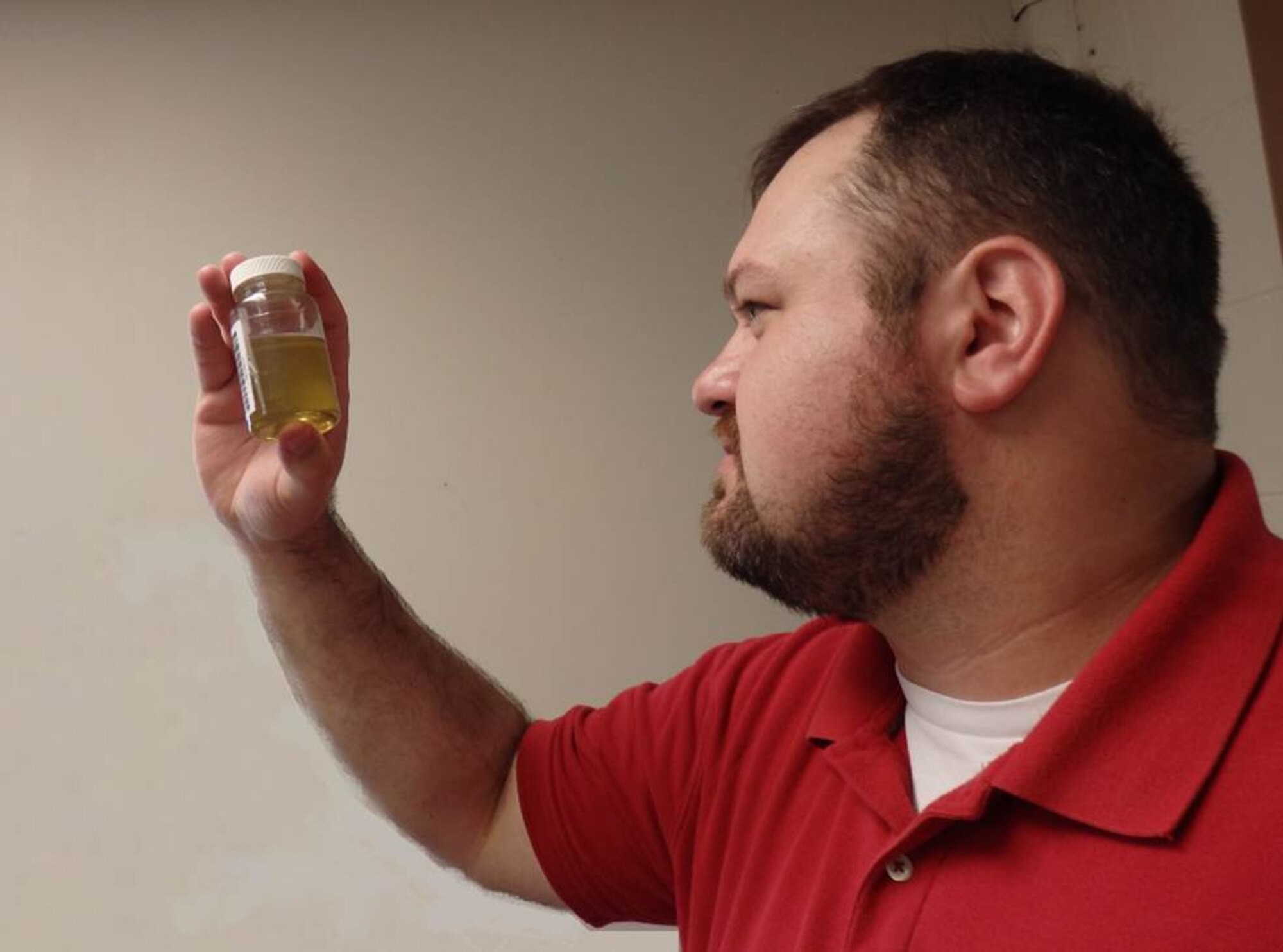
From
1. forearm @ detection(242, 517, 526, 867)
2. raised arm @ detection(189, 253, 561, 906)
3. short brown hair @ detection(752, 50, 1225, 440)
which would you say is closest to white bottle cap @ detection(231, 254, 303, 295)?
raised arm @ detection(189, 253, 561, 906)

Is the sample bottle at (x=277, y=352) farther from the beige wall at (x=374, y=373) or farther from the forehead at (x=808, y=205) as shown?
the beige wall at (x=374, y=373)

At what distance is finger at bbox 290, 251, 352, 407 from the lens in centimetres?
97

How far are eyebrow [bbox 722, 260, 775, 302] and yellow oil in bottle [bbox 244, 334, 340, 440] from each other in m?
0.38

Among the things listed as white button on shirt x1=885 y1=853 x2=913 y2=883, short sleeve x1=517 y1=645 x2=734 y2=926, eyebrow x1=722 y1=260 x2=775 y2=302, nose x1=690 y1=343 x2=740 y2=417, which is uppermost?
eyebrow x1=722 y1=260 x2=775 y2=302

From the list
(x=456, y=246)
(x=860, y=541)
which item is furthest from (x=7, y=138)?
(x=860, y=541)

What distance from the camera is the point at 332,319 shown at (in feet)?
3.40

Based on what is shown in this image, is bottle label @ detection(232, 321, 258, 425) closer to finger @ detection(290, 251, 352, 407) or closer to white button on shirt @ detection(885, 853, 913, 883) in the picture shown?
finger @ detection(290, 251, 352, 407)

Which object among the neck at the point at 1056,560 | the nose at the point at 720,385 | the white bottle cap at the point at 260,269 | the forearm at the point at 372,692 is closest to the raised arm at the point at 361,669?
the forearm at the point at 372,692

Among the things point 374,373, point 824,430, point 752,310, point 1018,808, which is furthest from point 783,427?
point 374,373

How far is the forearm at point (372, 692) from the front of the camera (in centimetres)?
107

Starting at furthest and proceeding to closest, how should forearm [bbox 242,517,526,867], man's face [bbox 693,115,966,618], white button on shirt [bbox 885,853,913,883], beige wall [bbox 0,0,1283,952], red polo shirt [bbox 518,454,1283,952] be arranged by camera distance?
beige wall [bbox 0,0,1283,952] < forearm [bbox 242,517,526,867] < man's face [bbox 693,115,966,618] < white button on shirt [bbox 885,853,913,883] < red polo shirt [bbox 518,454,1283,952]

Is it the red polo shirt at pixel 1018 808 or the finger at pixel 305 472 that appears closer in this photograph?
the red polo shirt at pixel 1018 808

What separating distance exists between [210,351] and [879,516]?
2.14ft

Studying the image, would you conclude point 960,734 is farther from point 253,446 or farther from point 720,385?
point 253,446
